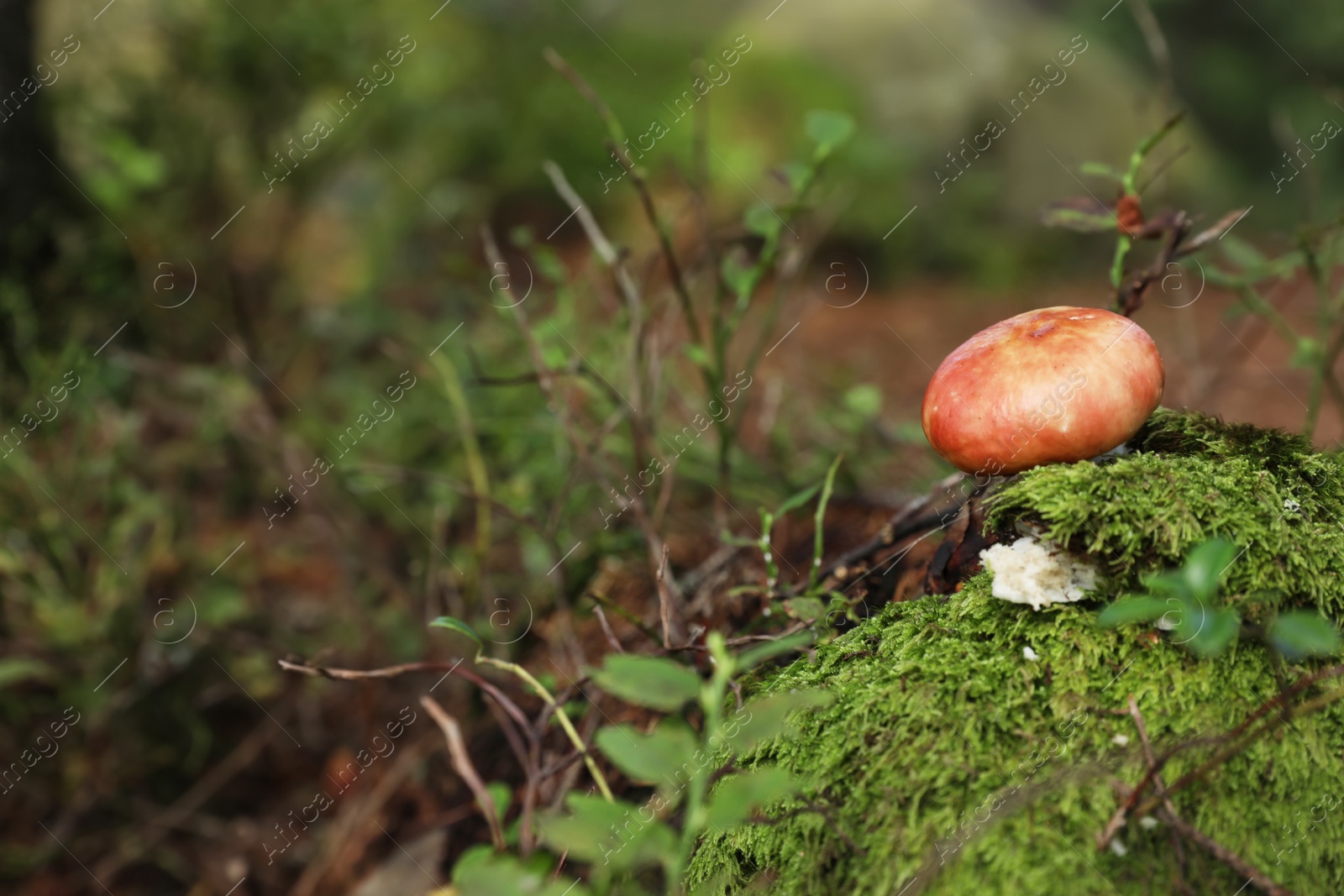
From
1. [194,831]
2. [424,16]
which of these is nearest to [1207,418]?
[194,831]

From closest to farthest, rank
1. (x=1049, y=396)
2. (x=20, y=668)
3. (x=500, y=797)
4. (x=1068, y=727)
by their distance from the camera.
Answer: (x=1068, y=727)
(x=1049, y=396)
(x=500, y=797)
(x=20, y=668)

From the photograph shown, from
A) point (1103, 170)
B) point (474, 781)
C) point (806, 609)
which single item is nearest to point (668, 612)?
→ point (806, 609)

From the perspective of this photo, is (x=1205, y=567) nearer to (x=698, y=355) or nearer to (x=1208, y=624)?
(x=1208, y=624)

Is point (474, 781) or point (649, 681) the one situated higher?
point (649, 681)

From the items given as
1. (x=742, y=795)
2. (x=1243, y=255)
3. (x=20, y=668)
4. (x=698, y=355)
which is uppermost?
(x=20, y=668)

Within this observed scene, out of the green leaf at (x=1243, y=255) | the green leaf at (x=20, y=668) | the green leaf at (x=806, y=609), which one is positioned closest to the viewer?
the green leaf at (x=806, y=609)

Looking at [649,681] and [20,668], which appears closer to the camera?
[649,681]

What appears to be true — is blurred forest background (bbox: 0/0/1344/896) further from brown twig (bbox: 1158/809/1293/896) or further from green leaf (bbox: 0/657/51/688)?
brown twig (bbox: 1158/809/1293/896)

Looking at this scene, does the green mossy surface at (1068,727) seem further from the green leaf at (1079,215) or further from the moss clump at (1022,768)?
the green leaf at (1079,215)

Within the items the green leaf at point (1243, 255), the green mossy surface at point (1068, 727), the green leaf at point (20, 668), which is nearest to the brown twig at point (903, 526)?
the green mossy surface at point (1068, 727)
